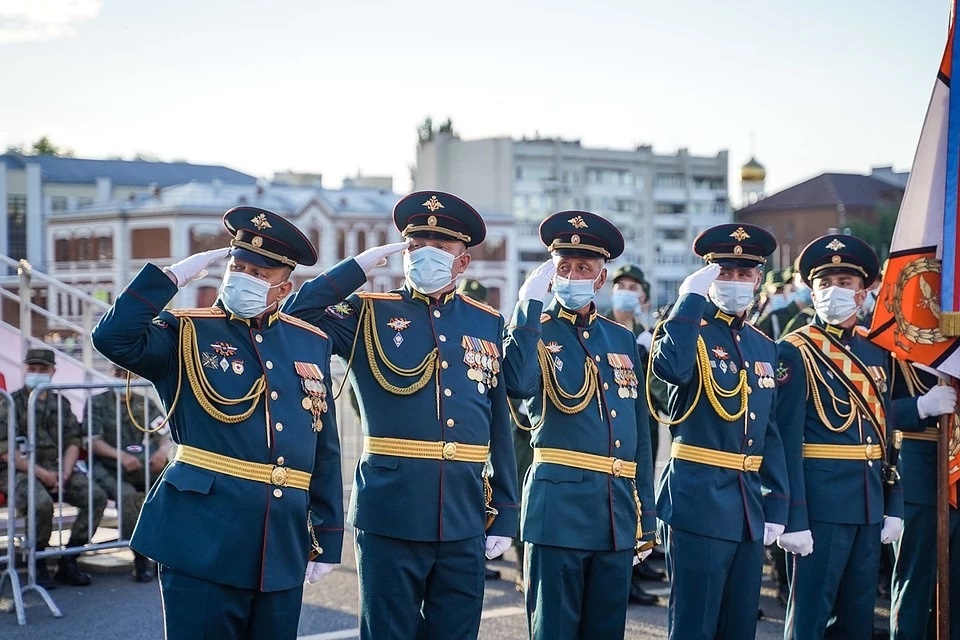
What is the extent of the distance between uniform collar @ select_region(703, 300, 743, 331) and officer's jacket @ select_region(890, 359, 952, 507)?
1.24 m

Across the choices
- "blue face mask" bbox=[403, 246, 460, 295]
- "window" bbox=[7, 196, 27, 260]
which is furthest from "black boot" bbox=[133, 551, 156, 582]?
"window" bbox=[7, 196, 27, 260]

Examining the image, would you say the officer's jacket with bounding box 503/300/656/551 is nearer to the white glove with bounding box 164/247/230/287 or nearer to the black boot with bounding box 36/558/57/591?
the white glove with bounding box 164/247/230/287

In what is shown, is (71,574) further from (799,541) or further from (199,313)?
(799,541)

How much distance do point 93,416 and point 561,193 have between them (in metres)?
80.1

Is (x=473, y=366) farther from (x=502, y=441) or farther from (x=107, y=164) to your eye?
(x=107, y=164)

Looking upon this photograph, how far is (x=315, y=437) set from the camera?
4.62 metres

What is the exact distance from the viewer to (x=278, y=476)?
4465 millimetres

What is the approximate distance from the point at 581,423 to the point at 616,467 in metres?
0.26

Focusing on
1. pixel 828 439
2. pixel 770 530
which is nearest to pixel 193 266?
A: pixel 770 530

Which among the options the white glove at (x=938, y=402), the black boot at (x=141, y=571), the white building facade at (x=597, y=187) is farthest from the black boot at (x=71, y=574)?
the white building facade at (x=597, y=187)

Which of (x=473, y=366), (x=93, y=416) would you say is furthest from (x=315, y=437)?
(x=93, y=416)

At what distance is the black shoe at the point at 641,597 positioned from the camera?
798 centimetres

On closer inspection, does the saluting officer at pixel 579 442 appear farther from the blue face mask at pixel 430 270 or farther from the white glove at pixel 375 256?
the white glove at pixel 375 256

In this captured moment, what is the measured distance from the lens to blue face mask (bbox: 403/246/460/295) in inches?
203
